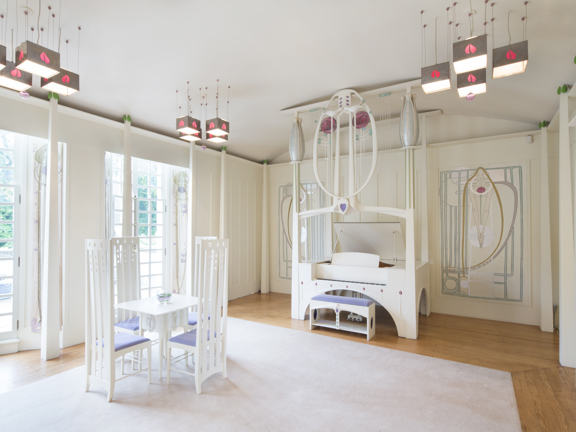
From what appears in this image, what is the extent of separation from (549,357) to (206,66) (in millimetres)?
5003

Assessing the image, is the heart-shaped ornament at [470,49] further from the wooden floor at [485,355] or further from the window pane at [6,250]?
the window pane at [6,250]

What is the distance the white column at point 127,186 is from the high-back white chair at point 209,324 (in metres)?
2.05

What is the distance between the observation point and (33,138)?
3939mm

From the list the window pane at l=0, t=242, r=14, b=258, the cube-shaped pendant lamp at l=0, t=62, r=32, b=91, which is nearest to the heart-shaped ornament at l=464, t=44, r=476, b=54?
the cube-shaped pendant lamp at l=0, t=62, r=32, b=91

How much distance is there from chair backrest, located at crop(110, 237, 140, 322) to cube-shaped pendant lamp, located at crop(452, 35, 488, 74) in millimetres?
3555

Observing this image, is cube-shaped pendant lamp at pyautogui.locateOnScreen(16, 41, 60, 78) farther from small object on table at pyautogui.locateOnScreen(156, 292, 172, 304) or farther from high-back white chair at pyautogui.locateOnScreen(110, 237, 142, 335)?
small object on table at pyautogui.locateOnScreen(156, 292, 172, 304)

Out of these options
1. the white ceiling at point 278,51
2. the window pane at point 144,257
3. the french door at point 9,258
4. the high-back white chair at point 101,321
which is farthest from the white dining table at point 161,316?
the white ceiling at point 278,51

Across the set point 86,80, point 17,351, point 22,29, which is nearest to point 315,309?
point 17,351

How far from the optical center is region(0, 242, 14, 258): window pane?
3.79m

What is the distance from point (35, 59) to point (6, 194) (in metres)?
2.23

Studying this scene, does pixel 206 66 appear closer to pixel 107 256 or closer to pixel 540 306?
pixel 107 256

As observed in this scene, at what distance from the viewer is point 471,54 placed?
250 cm

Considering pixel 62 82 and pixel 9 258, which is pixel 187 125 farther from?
pixel 9 258

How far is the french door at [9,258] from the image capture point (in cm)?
379
